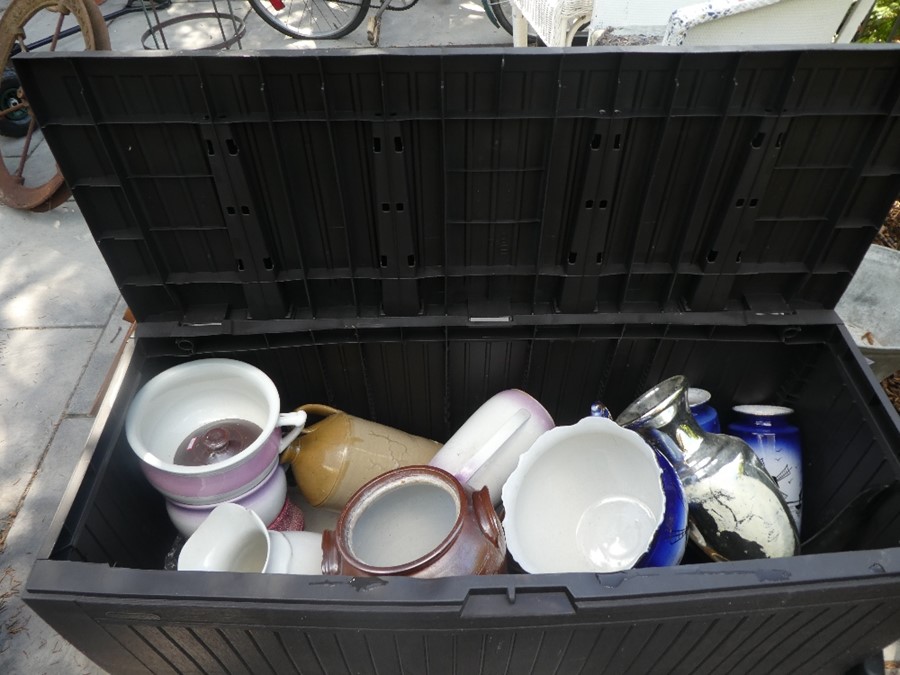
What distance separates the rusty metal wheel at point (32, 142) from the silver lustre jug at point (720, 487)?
A: 9.11 ft

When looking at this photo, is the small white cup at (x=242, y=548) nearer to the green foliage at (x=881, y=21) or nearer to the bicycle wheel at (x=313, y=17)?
the green foliage at (x=881, y=21)

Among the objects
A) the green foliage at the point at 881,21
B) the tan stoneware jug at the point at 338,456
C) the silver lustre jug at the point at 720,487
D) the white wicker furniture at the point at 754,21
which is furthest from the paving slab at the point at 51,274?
the green foliage at the point at 881,21

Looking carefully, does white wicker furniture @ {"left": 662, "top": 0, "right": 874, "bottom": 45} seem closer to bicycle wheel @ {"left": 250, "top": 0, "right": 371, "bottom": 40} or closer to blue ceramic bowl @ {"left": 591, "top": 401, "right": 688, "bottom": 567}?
blue ceramic bowl @ {"left": 591, "top": 401, "right": 688, "bottom": 567}

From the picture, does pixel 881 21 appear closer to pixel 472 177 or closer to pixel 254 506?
pixel 472 177

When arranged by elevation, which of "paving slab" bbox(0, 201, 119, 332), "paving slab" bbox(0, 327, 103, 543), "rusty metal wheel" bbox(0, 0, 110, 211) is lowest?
"paving slab" bbox(0, 327, 103, 543)

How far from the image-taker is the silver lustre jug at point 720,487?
145 cm

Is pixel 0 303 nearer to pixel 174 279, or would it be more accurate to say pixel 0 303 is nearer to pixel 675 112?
pixel 174 279

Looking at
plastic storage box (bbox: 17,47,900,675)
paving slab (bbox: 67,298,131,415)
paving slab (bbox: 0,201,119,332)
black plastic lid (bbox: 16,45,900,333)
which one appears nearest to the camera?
plastic storage box (bbox: 17,47,900,675)

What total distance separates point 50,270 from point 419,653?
8.89 ft

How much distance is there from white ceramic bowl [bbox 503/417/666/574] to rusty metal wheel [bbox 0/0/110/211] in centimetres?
259

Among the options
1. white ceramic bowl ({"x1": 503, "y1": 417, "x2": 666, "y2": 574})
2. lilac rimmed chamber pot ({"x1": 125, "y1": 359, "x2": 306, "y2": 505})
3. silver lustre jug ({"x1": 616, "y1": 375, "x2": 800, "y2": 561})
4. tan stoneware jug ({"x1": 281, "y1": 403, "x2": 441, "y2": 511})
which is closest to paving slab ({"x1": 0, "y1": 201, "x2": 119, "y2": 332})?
lilac rimmed chamber pot ({"x1": 125, "y1": 359, "x2": 306, "y2": 505})

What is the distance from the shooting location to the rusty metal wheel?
9.19ft

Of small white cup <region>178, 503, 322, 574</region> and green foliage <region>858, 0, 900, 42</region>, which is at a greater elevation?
green foliage <region>858, 0, 900, 42</region>

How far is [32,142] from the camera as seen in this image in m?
3.65
